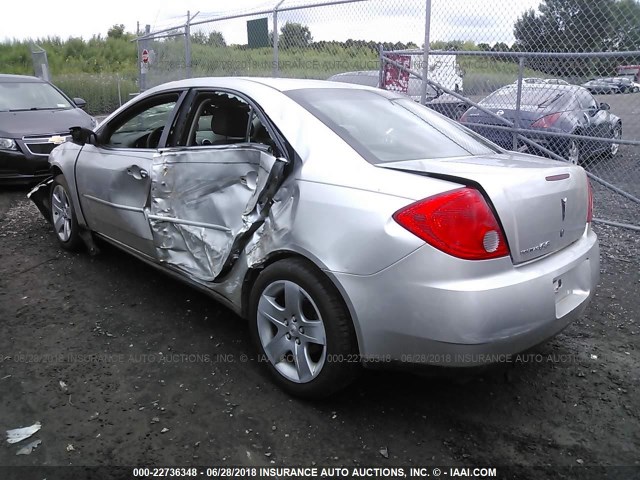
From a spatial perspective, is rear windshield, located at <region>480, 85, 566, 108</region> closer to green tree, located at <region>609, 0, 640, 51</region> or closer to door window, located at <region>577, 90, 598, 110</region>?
door window, located at <region>577, 90, 598, 110</region>

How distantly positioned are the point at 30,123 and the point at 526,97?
6.55m

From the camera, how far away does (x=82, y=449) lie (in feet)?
7.70

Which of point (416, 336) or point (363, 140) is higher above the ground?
point (363, 140)

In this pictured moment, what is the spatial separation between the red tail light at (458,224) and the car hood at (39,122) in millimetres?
6657

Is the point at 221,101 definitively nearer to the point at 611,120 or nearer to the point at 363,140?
the point at 363,140

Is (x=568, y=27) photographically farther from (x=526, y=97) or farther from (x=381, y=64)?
(x=381, y=64)

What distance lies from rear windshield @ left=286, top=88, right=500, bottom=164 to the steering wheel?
3.61 feet

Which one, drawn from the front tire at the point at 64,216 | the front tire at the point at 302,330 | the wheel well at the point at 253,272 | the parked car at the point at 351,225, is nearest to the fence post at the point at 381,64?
the parked car at the point at 351,225

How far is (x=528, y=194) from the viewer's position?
7.71 feet

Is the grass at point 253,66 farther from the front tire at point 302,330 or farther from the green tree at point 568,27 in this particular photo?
the front tire at point 302,330

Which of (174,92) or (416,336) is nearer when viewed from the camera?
(416,336)

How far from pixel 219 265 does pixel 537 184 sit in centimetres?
172

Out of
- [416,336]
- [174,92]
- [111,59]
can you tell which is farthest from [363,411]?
[111,59]

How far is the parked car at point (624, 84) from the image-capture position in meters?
5.58
